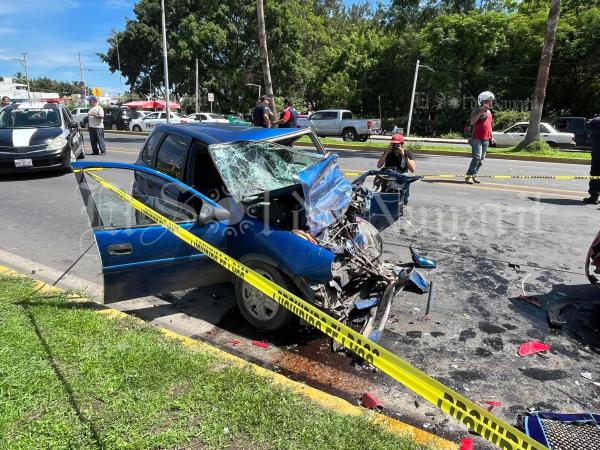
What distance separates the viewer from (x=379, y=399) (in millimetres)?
2908

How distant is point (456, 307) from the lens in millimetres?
4246

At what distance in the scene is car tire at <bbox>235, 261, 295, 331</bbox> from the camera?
3.45m

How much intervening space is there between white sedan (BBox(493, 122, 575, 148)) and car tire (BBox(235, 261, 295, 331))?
22281mm

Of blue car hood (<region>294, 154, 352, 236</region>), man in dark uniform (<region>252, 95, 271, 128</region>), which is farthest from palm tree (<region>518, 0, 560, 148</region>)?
blue car hood (<region>294, 154, 352, 236</region>)

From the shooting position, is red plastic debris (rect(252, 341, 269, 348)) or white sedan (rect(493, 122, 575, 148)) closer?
red plastic debris (rect(252, 341, 269, 348))

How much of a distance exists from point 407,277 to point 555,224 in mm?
4581

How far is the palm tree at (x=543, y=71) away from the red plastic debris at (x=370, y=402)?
689 inches

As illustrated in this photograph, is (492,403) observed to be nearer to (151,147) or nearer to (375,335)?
(375,335)

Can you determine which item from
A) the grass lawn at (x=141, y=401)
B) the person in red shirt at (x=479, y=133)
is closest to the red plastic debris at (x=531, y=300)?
the grass lawn at (x=141, y=401)

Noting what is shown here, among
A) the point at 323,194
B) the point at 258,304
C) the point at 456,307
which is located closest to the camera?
the point at 258,304

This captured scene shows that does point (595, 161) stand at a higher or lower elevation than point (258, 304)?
higher

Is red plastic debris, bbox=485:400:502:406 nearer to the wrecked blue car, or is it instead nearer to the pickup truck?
the wrecked blue car

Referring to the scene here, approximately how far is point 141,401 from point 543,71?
18.6 meters

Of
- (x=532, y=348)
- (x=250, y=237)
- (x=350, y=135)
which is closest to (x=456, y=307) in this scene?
(x=532, y=348)
